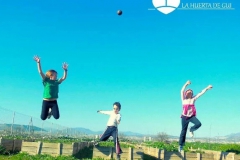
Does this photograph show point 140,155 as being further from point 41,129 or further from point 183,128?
point 41,129

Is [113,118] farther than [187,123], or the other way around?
[187,123]

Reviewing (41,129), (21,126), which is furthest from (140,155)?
(41,129)

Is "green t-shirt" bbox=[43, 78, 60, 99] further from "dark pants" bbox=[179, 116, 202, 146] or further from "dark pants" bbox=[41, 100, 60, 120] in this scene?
"dark pants" bbox=[179, 116, 202, 146]

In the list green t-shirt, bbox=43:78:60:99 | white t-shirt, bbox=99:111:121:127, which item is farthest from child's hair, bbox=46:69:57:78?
white t-shirt, bbox=99:111:121:127

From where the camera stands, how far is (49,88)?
10070 mm

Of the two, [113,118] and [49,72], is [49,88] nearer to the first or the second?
[49,72]

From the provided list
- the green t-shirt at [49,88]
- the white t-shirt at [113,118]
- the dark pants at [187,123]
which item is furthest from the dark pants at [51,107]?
the dark pants at [187,123]

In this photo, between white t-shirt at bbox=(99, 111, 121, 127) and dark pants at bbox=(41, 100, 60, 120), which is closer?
dark pants at bbox=(41, 100, 60, 120)

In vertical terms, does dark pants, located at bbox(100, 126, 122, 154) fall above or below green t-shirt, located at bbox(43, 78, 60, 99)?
below

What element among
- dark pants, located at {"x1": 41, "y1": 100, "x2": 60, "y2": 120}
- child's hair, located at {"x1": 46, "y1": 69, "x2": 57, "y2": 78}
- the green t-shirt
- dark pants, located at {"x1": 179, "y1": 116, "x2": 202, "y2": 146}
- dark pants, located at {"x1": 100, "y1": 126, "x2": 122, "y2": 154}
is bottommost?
dark pants, located at {"x1": 100, "y1": 126, "x2": 122, "y2": 154}

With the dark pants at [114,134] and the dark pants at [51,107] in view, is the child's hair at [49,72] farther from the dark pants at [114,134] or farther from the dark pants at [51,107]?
the dark pants at [114,134]

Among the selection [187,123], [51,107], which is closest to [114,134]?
[51,107]

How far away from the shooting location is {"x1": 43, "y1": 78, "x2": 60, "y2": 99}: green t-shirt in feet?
33.0

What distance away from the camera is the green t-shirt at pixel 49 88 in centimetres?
1005
